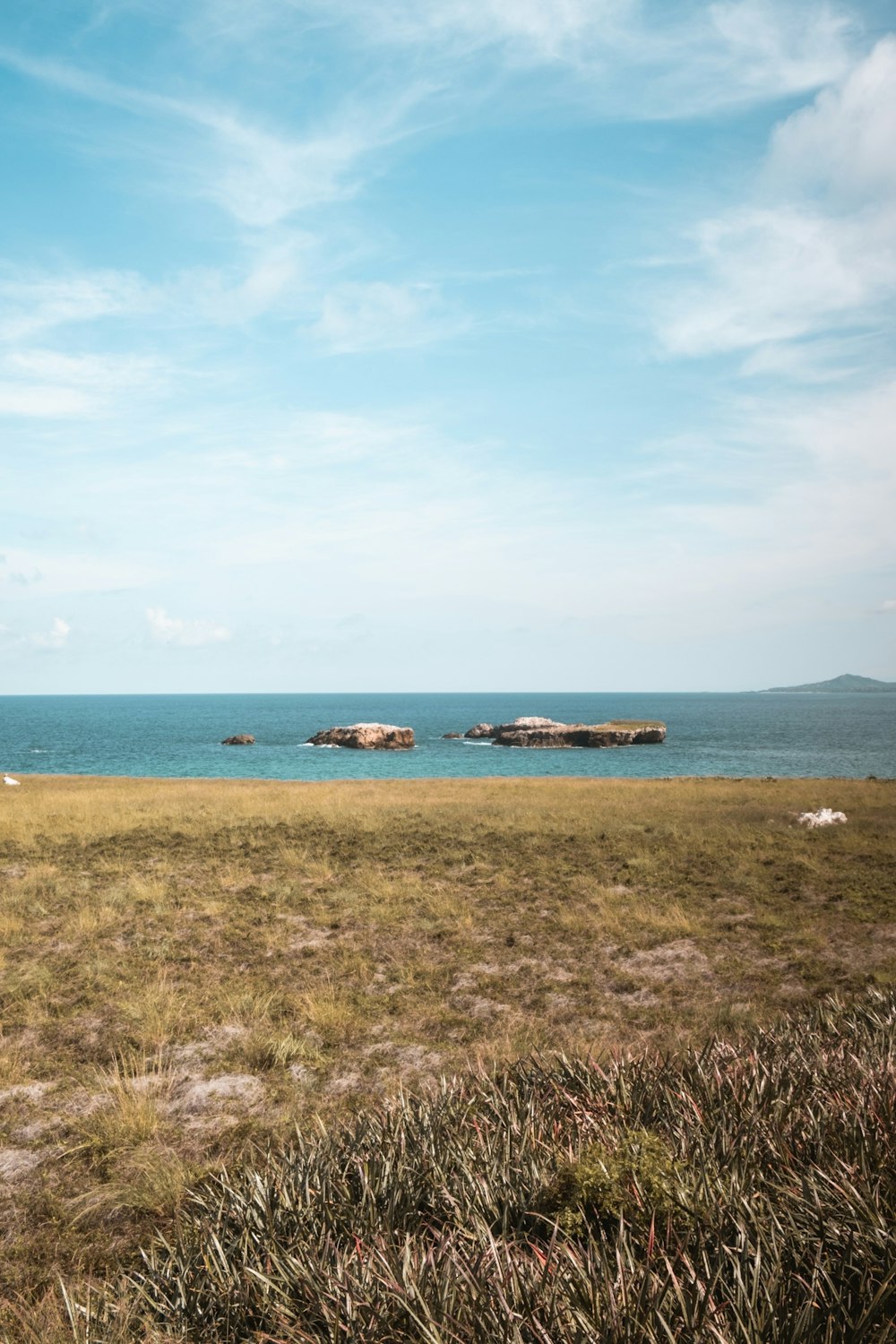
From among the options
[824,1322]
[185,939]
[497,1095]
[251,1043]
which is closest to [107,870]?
[185,939]

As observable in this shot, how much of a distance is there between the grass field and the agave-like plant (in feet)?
4.30

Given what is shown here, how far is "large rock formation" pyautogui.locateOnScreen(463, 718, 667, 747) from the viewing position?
94.9 m

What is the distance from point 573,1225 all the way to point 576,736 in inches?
3727

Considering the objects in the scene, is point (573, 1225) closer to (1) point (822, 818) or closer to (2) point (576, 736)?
(1) point (822, 818)

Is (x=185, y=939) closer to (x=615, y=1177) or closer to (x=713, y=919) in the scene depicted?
(x=713, y=919)

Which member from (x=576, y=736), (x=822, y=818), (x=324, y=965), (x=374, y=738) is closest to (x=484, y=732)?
(x=576, y=736)

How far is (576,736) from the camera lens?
318 ft

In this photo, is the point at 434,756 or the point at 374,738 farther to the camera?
the point at 374,738

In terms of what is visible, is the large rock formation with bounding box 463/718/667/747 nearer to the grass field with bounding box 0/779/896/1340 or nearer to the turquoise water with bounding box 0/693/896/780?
the turquoise water with bounding box 0/693/896/780

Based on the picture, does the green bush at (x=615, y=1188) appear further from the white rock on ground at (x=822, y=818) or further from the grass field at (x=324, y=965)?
the white rock on ground at (x=822, y=818)

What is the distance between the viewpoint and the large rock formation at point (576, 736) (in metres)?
94.9

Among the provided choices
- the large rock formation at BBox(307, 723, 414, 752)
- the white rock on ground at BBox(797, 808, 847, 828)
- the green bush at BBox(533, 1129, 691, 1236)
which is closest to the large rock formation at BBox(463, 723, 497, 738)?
the large rock formation at BBox(307, 723, 414, 752)

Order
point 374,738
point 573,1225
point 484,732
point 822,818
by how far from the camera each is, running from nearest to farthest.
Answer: point 573,1225 → point 822,818 → point 374,738 → point 484,732

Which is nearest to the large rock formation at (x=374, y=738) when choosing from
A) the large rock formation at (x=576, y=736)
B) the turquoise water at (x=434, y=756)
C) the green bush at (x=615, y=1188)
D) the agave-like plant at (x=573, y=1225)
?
the turquoise water at (x=434, y=756)
